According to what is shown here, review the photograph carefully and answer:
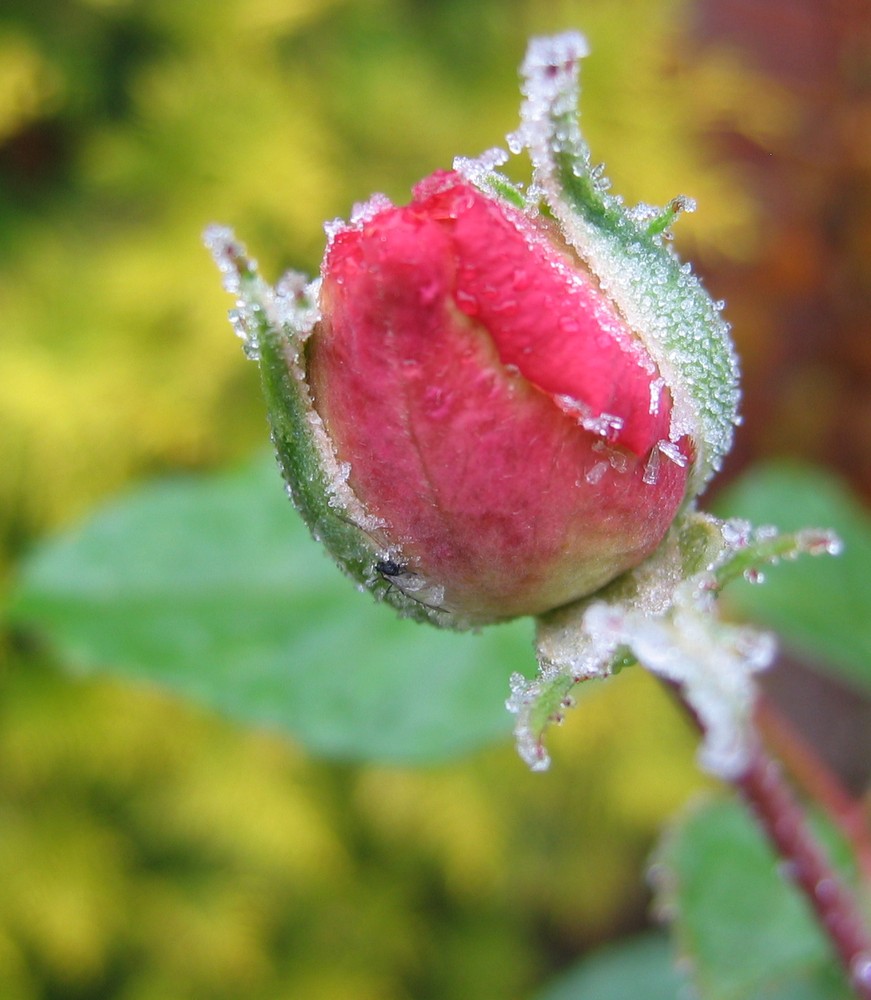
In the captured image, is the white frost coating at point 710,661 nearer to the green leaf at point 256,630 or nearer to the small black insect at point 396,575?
the small black insect at point 396,575

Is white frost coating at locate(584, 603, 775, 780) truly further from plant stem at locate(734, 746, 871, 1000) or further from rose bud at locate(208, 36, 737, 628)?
plant stem at locate(734, 746, 871, 1000)

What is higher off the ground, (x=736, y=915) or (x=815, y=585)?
(x=815, y=585)

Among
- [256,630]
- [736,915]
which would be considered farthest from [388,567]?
[736,915]

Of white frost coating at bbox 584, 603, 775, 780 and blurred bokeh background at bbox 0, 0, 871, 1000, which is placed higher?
blurred bokeh background at bbox 0, 0, 871, 1000

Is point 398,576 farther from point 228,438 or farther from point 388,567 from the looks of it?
point 228,438

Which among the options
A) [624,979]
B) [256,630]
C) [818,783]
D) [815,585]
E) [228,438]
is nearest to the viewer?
[818,783]

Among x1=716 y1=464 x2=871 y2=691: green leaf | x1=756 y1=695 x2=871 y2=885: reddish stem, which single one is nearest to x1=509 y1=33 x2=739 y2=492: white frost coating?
x1=756 y1=695 x2=871 y2=885: reddish stem
